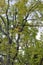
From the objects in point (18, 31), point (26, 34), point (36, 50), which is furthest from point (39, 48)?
point (18, 31)

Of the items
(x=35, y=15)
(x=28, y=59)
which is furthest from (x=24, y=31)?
(x=28, y=59)

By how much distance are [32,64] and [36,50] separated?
2.53m

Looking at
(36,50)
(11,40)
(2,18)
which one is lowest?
(36,50)

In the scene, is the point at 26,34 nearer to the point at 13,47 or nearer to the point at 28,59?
the point at 13,47

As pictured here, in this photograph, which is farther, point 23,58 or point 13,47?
point 23,58

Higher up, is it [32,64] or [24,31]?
[24,31]

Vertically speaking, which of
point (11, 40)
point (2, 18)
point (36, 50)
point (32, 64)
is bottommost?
point (32, 64)

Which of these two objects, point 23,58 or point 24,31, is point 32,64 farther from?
point 24,31

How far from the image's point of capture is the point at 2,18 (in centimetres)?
1316

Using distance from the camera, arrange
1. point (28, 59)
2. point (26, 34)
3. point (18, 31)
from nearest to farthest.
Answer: point (18, 31) < point (26, 34) < point (28, 59)

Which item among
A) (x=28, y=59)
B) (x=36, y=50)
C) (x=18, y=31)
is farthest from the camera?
(x=28, y=59)

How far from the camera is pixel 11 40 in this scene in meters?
13.0

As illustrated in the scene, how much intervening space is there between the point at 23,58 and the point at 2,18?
4.83m

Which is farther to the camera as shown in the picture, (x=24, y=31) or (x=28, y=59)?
(x=28, y=59)
